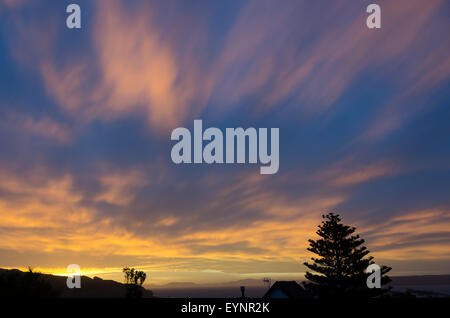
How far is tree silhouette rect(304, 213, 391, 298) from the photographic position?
180 feet

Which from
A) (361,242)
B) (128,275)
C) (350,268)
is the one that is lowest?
(128,275)

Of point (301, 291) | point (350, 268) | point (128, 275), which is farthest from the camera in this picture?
point (128, 275)

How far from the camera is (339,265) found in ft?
184

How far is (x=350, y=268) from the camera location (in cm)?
5569

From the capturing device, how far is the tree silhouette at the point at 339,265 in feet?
180
